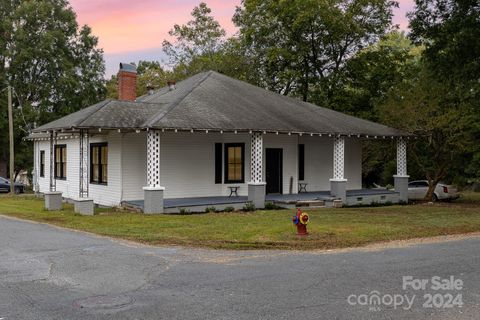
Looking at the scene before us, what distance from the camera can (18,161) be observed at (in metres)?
45.1

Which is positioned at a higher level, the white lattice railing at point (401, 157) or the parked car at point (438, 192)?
the white lattice railing at point (401, 157)

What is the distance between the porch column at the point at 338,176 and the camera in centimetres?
2222

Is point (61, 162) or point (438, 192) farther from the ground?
point (61, 162)

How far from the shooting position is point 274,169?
75.8ft

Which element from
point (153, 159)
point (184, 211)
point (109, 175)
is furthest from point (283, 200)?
point (109, 175)

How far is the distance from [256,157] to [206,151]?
2.43 m

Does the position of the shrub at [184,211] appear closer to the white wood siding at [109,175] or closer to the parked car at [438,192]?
the white wood siding at [109,175]

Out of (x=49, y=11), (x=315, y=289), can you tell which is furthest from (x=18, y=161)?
(x=315, y=289)

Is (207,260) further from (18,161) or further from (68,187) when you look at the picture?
(18,161)

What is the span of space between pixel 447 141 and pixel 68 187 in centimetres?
1787

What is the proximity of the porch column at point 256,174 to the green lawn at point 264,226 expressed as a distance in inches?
44.0

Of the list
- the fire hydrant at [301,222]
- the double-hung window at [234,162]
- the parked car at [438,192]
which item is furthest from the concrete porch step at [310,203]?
the parked car at [438,192]

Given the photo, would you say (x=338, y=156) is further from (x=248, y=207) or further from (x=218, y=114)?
(x=218, y=114)

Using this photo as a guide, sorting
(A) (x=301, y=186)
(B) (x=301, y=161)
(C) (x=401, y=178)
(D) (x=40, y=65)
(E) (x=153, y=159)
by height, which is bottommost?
(A) (x=301, y=186)
